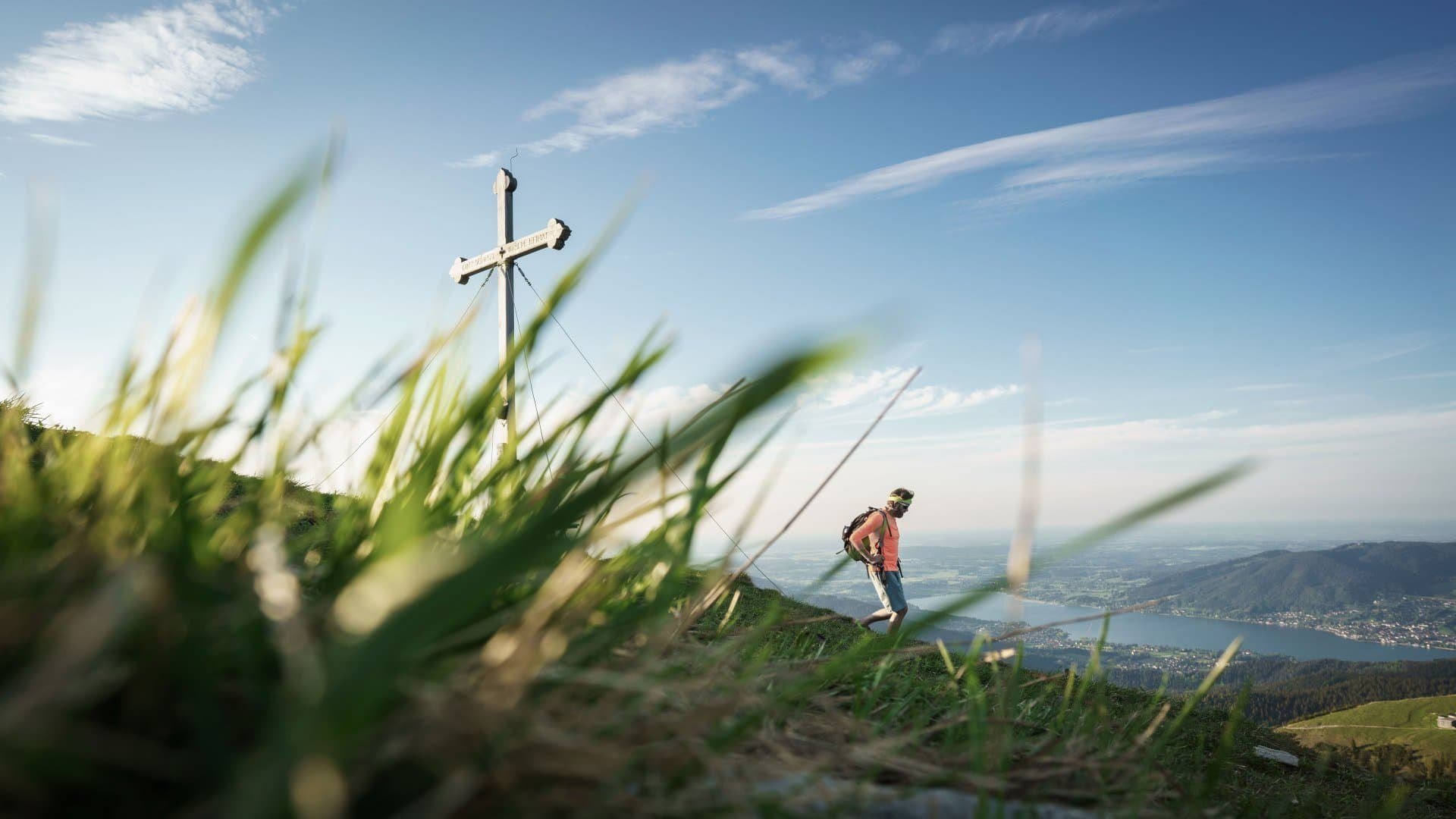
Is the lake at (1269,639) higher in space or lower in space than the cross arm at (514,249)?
lower

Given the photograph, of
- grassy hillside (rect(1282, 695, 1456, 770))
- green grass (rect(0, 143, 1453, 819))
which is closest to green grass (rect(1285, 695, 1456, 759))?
grassy hillside (rect(1282, 695, 1456, 770))

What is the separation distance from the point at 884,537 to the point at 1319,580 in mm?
200263

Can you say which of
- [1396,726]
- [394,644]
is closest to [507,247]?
[394,644]

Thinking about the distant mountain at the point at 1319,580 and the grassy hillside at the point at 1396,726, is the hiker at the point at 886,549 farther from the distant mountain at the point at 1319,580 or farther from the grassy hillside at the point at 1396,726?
the distant mountain at the point at 1319,580

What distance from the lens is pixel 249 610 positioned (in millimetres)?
732

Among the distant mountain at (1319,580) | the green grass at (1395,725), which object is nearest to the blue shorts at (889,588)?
the green grass at (1395,725)

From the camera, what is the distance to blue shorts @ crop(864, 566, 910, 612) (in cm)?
1119

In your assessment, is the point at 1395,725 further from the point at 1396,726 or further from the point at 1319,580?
the point at 1319,580

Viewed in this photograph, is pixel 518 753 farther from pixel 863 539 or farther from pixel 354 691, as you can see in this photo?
pixel 863 539

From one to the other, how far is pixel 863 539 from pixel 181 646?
10.9 meters

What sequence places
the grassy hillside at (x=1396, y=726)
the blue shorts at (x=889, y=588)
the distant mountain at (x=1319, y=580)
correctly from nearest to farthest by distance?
the blue shorts at (x=889, y=588)
the grassy hillside at (x=1396, y=726)
the distant mountain at (x=1319, y=580)

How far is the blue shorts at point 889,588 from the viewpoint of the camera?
11.2 meters

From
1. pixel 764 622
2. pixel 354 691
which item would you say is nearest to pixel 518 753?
pixel 354 691

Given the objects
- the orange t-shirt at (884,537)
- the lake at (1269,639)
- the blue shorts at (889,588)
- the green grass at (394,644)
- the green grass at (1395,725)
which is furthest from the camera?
the lake at (1269,639)
